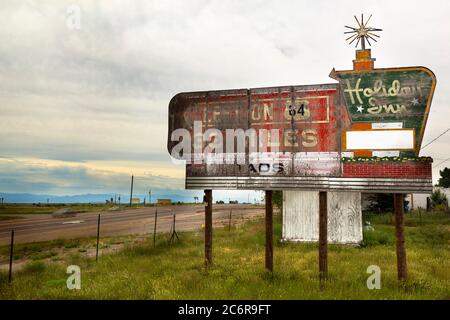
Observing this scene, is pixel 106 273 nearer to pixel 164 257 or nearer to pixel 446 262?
pixel 164 257

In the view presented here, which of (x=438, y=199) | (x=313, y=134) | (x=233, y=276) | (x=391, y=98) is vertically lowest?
(x=233, y=276)

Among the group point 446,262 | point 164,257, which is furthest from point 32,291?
point 446,262

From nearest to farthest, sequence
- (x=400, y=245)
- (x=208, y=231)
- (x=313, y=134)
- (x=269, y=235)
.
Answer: (x=400, y=245)
(x=313, y=134)
(x=269, y=235)
(x=208, y=231)

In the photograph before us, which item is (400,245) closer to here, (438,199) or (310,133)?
(310,133)

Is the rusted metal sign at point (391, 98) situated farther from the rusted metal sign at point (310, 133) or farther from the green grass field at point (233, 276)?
the green grass field at point (233, 276)

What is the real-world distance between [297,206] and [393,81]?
1098 centimetres

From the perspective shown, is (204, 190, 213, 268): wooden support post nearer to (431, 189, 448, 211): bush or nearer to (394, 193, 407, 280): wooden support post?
(394, 193, 407, 280): wooden support post

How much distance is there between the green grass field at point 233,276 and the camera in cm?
896

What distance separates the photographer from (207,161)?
11.2 metres

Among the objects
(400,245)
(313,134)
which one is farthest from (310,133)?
(400,245)

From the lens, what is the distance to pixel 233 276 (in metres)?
10.5

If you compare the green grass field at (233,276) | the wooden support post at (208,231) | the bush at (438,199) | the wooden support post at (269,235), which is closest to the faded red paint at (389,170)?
the wooden support post at (269,235)

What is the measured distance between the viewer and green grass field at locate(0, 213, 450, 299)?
896cm

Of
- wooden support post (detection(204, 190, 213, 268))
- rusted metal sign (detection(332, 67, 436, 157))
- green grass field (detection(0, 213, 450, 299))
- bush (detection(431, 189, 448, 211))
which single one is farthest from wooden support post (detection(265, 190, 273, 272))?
bush (detection(431, 189, 448, 211))
